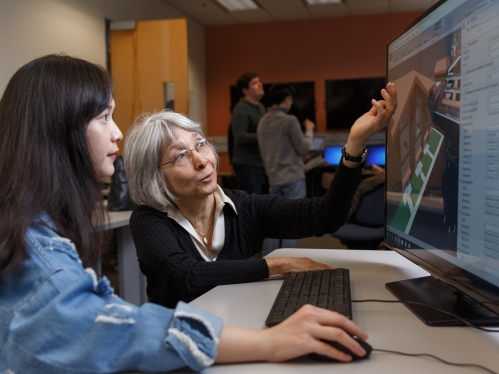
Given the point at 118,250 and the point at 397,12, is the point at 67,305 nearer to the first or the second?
the point at 118,250

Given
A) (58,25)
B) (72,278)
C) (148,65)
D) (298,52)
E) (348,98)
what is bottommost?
(72,278)

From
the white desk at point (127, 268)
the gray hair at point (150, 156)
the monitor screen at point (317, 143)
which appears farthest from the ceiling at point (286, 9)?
the gray hair at point (150, 156)

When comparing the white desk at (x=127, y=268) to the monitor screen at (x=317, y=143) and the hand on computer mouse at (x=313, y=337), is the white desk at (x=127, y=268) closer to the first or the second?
the hand on computer mouse at (x=313, y=337)

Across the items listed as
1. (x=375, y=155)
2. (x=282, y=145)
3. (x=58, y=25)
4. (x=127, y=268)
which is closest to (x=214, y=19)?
(x=375, y=155)

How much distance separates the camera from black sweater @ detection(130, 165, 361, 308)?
121cm

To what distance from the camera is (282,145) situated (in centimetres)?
386

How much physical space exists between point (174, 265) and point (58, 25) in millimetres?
3638

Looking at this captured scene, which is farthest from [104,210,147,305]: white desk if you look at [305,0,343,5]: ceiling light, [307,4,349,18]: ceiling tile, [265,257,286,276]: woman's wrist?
[307,4,349,18]: ceiling tile

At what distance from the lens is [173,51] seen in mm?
4758

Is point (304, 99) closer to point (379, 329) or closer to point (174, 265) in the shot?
point (174, 265)

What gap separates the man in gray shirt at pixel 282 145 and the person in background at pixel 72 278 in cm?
302

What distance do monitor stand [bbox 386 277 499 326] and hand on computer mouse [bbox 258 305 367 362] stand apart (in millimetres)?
219

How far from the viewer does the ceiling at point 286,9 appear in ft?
20.7

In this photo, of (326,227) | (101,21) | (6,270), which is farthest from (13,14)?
(6,270)
